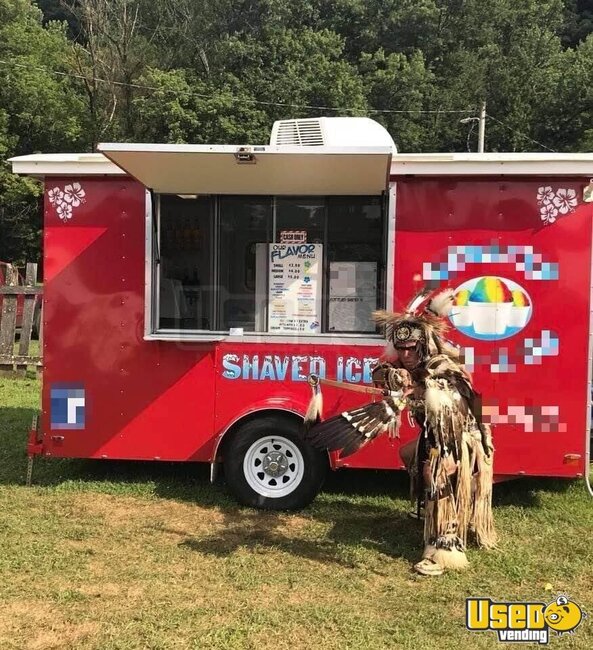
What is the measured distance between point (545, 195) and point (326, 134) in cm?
167

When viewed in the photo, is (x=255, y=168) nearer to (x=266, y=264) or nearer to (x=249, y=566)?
(x=266, y=264)

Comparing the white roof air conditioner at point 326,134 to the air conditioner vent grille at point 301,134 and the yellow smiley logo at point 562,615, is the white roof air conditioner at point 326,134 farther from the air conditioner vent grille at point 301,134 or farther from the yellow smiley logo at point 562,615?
the yellow smiley logo at point 562,615

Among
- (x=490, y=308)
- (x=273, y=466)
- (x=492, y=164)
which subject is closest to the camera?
(x=492, y=164)

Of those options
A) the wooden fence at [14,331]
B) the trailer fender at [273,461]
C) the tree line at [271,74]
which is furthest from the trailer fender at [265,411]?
the tree line at [271,74]

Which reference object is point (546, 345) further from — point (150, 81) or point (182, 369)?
point (150, 81)

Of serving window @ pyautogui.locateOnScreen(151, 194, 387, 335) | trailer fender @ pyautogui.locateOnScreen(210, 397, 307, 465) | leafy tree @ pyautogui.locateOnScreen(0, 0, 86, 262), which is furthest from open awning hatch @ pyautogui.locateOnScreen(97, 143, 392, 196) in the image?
leafy tree @ pyautogui.locateOnScreen(0, 0, 86, 262)

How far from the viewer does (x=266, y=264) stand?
5.24 metres

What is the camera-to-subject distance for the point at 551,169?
15.5 ft

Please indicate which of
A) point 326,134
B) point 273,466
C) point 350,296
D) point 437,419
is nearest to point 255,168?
point 326,134

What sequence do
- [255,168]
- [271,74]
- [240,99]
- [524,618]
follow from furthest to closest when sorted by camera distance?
[271,74] < [240,99] < [255,168] < [524,618]

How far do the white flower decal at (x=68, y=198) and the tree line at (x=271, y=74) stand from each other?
2307 cm

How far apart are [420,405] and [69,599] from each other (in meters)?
2.26

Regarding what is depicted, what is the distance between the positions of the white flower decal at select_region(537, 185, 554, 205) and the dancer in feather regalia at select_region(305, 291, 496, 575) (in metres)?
1.31

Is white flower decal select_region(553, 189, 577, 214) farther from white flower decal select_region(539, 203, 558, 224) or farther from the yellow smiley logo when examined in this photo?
the yellow smiley logo
